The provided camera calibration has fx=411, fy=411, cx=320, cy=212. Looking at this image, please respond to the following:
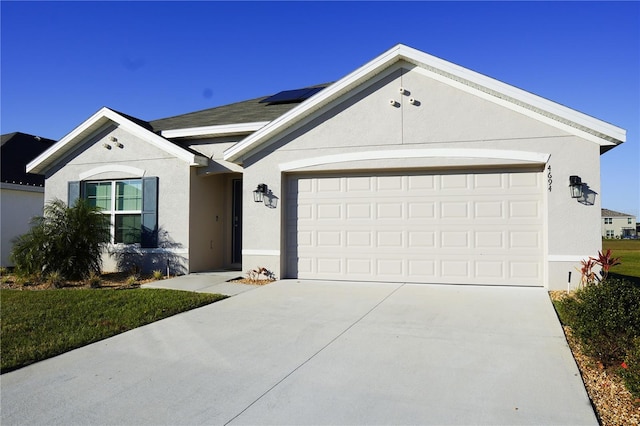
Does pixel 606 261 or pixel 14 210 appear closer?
pixel 606 261

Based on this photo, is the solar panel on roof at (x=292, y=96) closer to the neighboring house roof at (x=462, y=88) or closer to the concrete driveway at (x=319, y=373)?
the neighboring house roof at (x=462, y=88)

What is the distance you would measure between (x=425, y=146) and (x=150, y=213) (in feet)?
24.5

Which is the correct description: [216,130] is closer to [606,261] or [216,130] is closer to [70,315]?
[70,315]

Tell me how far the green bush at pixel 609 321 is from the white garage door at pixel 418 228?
366cm

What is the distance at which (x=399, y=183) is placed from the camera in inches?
369

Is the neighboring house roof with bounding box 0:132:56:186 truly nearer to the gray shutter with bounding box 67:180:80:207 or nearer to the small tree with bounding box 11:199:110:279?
the gray shutter with bounding box 67:180:80:207

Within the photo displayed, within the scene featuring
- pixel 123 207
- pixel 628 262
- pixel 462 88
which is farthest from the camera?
pixel 628 262

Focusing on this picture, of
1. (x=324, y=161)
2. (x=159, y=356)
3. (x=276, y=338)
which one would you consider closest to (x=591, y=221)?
(x=324, y=161)

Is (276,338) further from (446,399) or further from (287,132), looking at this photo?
(287,132)

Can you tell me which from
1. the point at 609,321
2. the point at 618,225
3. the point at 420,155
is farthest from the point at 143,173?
the point at 618,225

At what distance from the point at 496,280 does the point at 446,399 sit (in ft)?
18.4

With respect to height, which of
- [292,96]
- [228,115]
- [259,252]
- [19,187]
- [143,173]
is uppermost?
[292,96]

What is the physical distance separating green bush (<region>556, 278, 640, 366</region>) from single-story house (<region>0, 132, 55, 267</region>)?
1528cm

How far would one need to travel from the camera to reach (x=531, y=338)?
17.5ft
